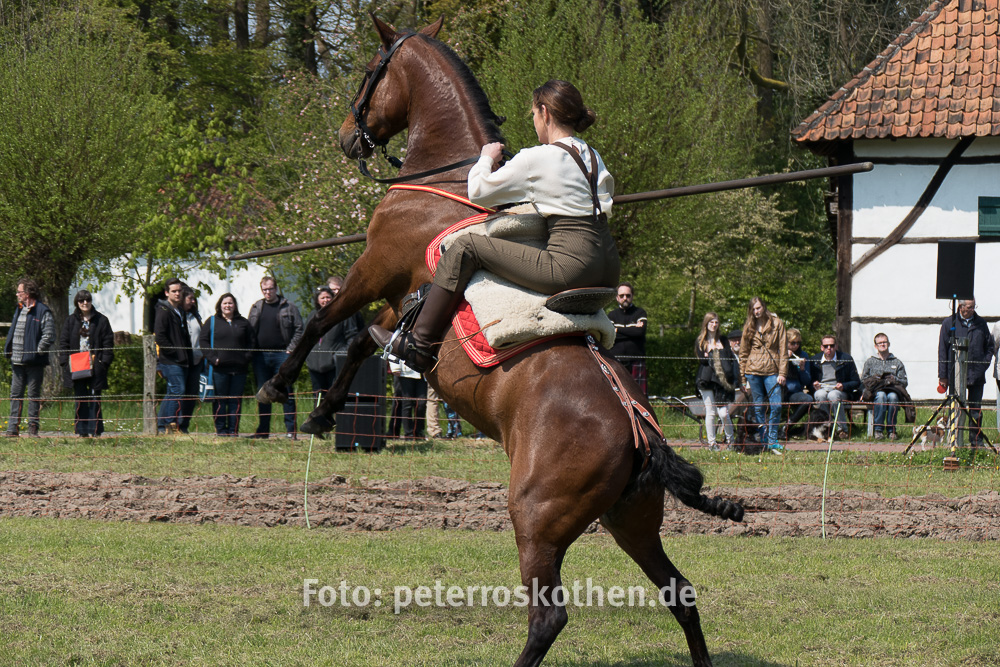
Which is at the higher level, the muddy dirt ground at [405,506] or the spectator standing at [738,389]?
the spectator standing at [738,389]

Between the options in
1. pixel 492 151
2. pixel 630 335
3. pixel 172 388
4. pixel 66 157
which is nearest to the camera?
pixel 492 151

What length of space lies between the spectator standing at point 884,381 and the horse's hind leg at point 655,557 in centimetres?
1056

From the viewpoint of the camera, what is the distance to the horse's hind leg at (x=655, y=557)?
4.93 metres

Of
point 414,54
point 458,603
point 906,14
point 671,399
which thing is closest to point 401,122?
point 414,54

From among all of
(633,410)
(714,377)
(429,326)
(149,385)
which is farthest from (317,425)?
(714,377)

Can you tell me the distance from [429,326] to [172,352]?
934 cm

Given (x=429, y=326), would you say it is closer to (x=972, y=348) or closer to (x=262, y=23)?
(x=972, y=348)

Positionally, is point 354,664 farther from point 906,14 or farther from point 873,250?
point 906,14

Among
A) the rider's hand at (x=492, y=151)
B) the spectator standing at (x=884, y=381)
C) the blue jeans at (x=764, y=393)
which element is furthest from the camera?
the spectator standing at (x=884, y=381)

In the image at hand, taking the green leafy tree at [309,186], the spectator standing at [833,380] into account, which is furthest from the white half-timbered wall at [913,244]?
the green leafy tree at [309,186]

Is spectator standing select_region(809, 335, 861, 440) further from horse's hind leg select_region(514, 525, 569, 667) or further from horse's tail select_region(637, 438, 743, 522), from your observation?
horse's hind leg select_region(514, 525, 569, 667)

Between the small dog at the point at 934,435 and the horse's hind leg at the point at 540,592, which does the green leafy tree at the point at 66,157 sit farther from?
the horse's hind leg at the point at 540,592

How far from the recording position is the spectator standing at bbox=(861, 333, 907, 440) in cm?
1505

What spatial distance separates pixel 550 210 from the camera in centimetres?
500
